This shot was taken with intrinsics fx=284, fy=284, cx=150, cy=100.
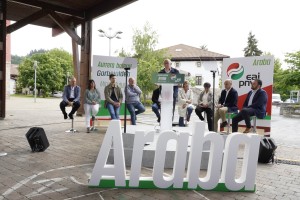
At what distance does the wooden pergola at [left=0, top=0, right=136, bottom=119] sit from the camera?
10.5 m

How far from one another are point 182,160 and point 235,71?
485 centimetres

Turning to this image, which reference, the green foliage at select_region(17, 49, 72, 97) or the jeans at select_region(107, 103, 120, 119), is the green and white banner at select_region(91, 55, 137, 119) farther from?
the green foliage at select_region(17, 49, 72, 97)

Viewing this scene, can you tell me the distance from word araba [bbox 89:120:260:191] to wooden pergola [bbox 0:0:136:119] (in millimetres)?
7371

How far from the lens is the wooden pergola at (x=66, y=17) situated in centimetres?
1054

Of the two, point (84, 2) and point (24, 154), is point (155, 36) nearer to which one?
point (84, 2)

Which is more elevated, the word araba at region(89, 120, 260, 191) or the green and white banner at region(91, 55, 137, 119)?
the green and white banner at region(91, 55, 137, 119)

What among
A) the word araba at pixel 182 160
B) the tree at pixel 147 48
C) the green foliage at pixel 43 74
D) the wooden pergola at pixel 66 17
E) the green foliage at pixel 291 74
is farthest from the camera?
the green foliage at pixel 43 74

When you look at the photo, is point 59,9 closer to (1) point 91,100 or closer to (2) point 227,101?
(1) point 91,100

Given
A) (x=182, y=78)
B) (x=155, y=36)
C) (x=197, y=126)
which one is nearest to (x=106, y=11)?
(x=182, y=78)

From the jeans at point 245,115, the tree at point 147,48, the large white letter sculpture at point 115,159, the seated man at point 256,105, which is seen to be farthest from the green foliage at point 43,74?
the large white letter sculpture at point 115,159

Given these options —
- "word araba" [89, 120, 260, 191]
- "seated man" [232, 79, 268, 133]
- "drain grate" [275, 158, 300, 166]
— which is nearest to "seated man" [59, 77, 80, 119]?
"seated man" [232, 79, 268, 133]

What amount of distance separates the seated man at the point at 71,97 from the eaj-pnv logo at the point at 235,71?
443cm

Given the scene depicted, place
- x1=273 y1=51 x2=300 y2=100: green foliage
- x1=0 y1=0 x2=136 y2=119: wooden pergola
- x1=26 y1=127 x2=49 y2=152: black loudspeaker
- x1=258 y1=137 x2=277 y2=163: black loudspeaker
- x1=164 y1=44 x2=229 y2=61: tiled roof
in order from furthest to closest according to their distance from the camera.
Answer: x1=164 y1=44 x2=229 y2=61: tiled roof
x1=273 y1=51 x2=300 y2=100: green foliage
x1=0 y1=0 x2=136 y2=119: wooden pergola
x1=26 y1=127 x2=49 y2=152: black loudspeaker
x1=258 y1=137 x2=277 y2=163: black loudspeaker

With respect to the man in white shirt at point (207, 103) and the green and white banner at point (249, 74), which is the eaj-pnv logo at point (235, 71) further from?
the man in white shirt at point (207, 103)
